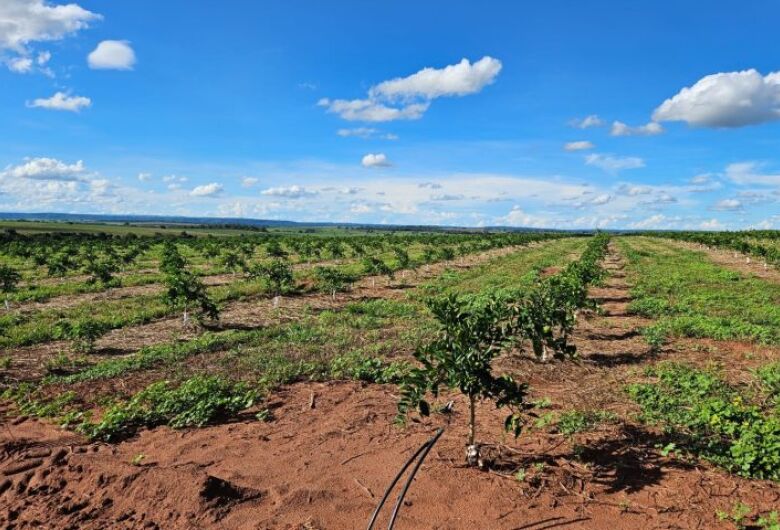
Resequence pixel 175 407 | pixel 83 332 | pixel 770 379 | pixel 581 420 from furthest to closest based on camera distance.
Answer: pixel 83 332 → pixel 770 379 → pixel 175 407 → pixel 581 420

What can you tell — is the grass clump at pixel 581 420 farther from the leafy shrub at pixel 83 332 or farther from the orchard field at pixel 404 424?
the leafy shrub at pixel 83 332

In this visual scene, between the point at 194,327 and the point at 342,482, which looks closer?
the point at 342,482

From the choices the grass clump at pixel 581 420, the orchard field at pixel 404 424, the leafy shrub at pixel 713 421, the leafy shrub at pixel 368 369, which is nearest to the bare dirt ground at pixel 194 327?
the orchard field at pixel 404 424

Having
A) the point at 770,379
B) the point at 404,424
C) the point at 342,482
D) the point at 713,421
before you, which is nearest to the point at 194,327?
the point at 342,482

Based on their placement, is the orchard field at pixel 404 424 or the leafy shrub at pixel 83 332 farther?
the leafy shrub at pixel 83 332

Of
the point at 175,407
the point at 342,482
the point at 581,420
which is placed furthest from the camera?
the point at 175,407

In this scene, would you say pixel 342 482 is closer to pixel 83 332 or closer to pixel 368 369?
pixel 368 369

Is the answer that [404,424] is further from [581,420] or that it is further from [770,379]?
[770,379]

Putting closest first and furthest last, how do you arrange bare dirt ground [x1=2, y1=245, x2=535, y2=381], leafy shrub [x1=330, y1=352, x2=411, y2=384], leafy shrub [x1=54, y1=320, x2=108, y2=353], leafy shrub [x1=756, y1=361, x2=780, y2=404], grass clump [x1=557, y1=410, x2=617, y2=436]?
grass clump [x1=557, y1=410, x2=617, y2=436], leafy shrub [x1=756, y1=361, x2=780, y2=404], leafy shrub [x1=330, y1=352, x2=411, y2=384], bare dirt ground [x1=2, y1=245, x2=535, y2=381], leafy shrub [x1=54, y1=320, x2=108, y2=353]

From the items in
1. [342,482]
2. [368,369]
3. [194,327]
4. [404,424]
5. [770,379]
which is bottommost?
[194,327]

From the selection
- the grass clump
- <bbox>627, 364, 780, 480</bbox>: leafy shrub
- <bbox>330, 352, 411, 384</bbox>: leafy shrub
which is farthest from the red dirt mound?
<bbox>330, 352, 411, 384</bbox>: leafy shrub

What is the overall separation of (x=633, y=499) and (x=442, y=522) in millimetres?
2302

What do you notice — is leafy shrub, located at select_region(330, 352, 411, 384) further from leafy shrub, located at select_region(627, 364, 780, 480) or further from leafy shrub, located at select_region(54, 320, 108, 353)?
leafy shrub, located at select_region(54, 320, 108, 353)

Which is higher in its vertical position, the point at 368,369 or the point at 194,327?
the point at 368,369
